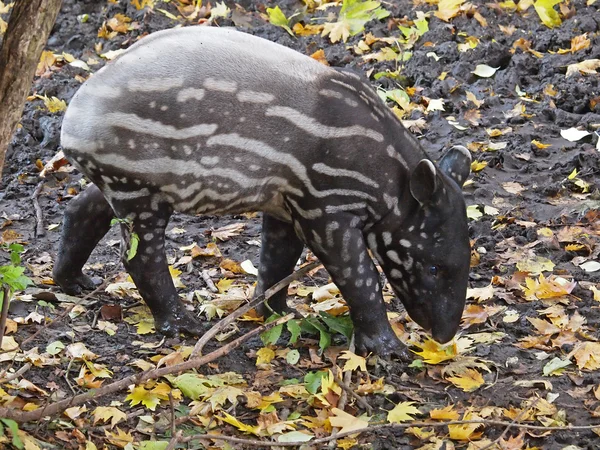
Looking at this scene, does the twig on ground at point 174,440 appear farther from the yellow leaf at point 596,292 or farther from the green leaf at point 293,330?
the yellow leaf at point 596,292

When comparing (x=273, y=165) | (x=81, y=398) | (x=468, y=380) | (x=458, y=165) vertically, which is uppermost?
(x=273, y=165)

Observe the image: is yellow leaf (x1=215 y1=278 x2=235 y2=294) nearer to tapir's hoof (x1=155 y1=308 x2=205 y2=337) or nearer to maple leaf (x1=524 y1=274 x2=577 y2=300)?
tapir's hoof (x1=155 y1=308 x2=205 y2=337)

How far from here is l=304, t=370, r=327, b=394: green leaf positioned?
4867mm

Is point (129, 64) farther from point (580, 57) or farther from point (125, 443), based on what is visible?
point (580, 57)

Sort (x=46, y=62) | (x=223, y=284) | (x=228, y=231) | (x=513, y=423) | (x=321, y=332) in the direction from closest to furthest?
(x=513, y=423), (x=321, y=332), (x=223, y=284), (x=228, y=231), (x=46, y=62)

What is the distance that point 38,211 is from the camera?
7133 mm

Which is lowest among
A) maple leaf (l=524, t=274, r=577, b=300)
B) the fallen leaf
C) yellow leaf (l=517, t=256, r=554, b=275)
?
yellow leaf (l=517, t=256, r=554, b=275)

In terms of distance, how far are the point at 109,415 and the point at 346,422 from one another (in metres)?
1.05

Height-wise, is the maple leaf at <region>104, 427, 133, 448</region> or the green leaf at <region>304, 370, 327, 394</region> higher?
the maple leaf at <region>104, 427, 133, 448</region>

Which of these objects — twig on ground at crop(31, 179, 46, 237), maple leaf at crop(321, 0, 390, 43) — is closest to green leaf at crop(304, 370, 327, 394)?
twig on ground at crop(31, 179, 46, 237)

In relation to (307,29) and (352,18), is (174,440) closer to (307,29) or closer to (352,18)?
(307,29)

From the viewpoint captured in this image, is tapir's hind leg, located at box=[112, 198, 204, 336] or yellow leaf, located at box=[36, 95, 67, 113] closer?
tapir's hind leg, located at box=[112, 198, 204, 336]

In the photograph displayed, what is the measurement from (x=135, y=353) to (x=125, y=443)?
1.00 metres

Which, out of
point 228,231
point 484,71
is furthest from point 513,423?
point 484,71
